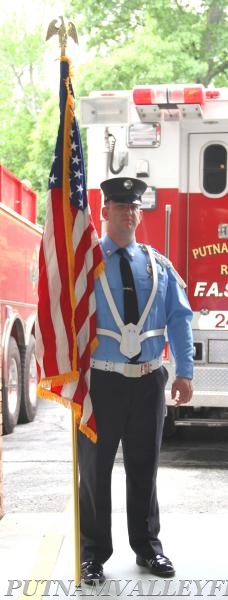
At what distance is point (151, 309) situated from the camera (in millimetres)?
4633

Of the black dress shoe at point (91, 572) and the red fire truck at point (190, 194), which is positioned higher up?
the red fire truck at point (190, 194)

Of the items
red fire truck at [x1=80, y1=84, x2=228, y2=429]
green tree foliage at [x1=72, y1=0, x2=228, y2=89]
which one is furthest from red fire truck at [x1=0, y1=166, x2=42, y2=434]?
green tree foliage at [x1=72, y1=0, x2=228, y2=89]

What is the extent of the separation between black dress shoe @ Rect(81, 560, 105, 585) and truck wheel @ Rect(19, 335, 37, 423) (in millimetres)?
7057

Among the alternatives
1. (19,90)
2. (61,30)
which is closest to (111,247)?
(61,30)

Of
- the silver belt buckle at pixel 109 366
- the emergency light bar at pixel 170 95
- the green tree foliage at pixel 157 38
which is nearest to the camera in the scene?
the silver belt buckle at pixel 109 366

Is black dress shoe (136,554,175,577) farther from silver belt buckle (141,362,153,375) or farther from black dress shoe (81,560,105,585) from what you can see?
silver belt buckle (141,362,153,375)

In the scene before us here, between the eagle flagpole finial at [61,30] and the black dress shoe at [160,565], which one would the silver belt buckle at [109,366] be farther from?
the eagle flagpole finial at [61,30]

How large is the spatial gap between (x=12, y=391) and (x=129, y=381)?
6.62 meters

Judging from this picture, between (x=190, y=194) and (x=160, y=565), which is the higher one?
(x=190, y=194)

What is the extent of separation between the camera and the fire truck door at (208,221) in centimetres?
825

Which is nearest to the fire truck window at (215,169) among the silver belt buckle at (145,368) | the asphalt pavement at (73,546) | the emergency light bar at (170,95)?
the emergency light bar at (170,95)

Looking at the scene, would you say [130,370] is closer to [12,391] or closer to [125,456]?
[125,456]

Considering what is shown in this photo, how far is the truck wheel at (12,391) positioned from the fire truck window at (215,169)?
11.7 feet

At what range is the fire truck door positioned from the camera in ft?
27.1
